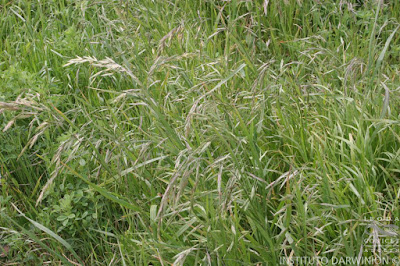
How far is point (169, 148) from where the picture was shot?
197 cm

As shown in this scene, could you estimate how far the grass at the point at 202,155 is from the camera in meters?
1.70

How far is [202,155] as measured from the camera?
2.09 m

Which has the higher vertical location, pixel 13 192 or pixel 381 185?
pixel 381 185

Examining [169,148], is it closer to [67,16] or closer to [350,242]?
[350,242]

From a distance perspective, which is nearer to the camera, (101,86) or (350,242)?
(350,242)

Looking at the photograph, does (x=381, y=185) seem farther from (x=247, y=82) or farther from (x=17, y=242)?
(x=17, y=242)

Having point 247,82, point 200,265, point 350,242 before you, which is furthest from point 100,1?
point 350,242

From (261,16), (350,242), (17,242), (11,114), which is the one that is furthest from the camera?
(261,16)

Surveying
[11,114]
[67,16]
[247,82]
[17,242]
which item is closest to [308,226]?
[247,82]

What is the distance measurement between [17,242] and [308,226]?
124 centimetres

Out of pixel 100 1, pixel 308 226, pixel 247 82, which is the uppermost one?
pixel 100 1

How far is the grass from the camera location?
66.8 inches

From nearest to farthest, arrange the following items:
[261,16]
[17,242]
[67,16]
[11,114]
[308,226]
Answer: [308,226] < [17,242] < [11,114] < [261,16] < [67,16]

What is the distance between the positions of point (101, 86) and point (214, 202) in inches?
52.5
